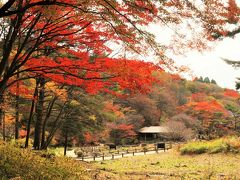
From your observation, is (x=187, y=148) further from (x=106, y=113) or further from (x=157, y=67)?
(x=157, y=67)

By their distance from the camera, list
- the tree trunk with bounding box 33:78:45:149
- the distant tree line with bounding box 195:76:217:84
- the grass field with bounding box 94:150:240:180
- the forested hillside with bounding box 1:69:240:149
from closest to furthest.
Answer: the grass field with bounding box 94:150:240:180 < the tree trunk with bounding box 33:78:45:149 < the forested hillside with bounding box 1:69:240:149 < the distant tree line with bounding box 195:76:217:84

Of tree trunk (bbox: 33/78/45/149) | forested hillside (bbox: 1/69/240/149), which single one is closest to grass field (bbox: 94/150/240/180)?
forested hillside (bbox: 1/69/240/149)

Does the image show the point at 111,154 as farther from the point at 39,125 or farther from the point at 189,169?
the point at 189,169

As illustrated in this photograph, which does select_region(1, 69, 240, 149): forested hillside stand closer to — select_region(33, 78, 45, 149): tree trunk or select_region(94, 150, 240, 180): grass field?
select_region(33, 78, 45, 149): tree trunk

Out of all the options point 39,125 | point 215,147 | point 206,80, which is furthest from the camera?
point 206,80

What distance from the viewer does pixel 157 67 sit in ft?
31.3

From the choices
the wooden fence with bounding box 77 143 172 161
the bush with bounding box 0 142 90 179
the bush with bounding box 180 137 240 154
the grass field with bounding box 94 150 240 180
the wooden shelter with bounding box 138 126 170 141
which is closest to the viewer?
the bush with bounding box 0 142 90 179

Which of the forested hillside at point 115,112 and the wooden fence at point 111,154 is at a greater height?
the forested hillside at point 115,112

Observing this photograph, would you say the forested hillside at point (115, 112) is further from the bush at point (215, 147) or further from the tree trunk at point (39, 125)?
the bush at point (215, 147)

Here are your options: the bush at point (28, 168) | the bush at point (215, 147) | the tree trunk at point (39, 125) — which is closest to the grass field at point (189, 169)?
the bush at point (215, 147)

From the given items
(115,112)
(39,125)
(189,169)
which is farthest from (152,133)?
(189,169)

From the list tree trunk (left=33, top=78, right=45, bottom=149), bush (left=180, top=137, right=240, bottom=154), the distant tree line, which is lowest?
bush (left=180, top=137, right=240, bottom=154)

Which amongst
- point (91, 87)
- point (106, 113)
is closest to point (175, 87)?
point (106, 113)

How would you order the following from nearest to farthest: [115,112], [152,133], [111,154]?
[111,154]
[115,112]
[152,133]
